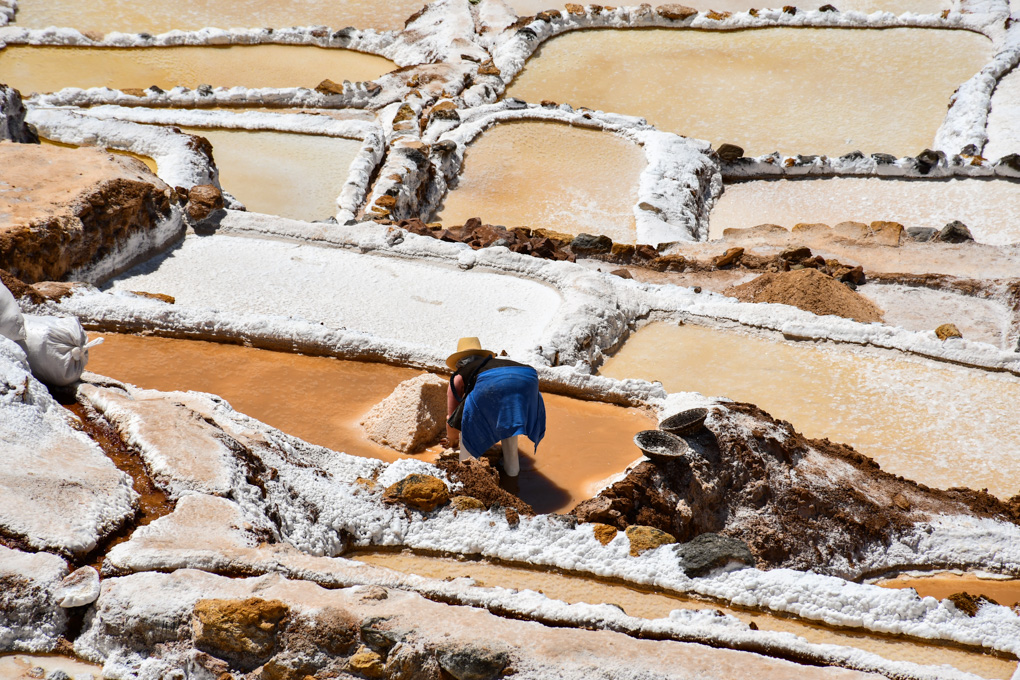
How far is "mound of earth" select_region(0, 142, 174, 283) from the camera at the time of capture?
26.1ft

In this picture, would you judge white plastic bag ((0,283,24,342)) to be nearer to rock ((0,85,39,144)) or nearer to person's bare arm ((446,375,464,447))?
person's bare arm ((446,375,464,447))

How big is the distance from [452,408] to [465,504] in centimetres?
93

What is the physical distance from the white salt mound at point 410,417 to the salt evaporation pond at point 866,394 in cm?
208

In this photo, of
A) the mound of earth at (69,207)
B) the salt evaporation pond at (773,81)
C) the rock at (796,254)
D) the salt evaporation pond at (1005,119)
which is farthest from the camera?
the salt evaporation pond at (773,81)

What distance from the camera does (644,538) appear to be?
5.19 meters

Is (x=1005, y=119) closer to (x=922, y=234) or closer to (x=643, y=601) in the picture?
(x=922, y=234)

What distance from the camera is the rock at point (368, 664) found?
388cm

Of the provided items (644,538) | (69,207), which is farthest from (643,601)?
(69,207)

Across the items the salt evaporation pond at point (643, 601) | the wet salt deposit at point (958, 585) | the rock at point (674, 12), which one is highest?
the rock at point (674, 12)

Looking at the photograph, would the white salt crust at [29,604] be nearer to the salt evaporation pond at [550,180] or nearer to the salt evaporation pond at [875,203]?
the salt evaporation pond at [550,180]

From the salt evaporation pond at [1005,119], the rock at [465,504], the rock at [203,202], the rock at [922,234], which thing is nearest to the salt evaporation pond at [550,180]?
the rock at [922,234]

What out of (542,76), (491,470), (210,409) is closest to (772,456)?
(491,470)

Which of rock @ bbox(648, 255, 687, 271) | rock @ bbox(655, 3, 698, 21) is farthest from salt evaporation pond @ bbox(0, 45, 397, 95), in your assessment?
rock @ bbox(648, 255, 687, 271)

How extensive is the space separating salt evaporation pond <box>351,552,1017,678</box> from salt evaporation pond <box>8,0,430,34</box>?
1756 cm
